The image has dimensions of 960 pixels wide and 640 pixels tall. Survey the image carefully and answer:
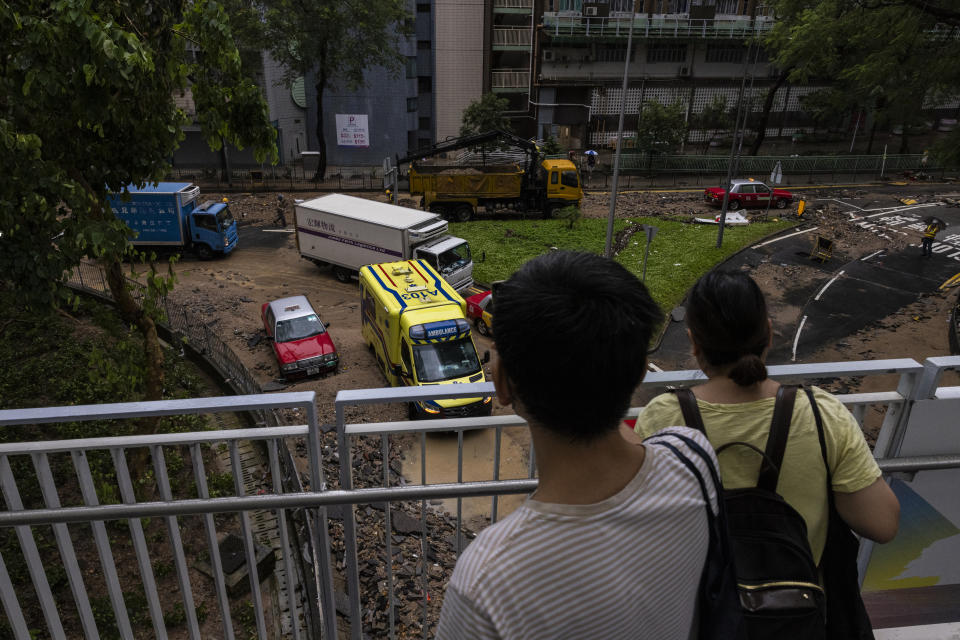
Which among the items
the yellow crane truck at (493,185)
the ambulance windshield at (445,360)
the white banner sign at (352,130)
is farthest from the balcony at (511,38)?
the ambulance windshield at (445,360)

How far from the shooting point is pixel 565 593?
1151mm

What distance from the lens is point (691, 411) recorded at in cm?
181

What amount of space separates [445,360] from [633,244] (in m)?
13.5

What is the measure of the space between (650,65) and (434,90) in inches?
537

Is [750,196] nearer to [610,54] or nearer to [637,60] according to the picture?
[610,54]

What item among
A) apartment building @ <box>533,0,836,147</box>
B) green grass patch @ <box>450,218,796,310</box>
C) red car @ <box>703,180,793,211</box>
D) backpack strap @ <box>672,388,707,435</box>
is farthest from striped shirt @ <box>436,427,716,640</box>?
apartment building @ <box>533,0,836,147</box>

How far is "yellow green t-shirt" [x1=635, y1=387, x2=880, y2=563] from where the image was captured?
70.5 inches

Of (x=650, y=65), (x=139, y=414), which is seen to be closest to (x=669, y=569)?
(x=139, y=414)

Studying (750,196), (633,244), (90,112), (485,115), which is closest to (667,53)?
(485,115)

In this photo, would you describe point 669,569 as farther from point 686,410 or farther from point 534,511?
point 686,410

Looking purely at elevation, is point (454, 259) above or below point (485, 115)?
below

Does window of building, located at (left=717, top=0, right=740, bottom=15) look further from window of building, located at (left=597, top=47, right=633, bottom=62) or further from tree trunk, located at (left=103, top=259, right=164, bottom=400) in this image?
tree trunk, located at (left=103, top=259, right=164, bottom=400)

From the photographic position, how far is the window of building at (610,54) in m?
39.2

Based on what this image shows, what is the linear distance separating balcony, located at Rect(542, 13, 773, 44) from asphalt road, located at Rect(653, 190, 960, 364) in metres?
15.4
